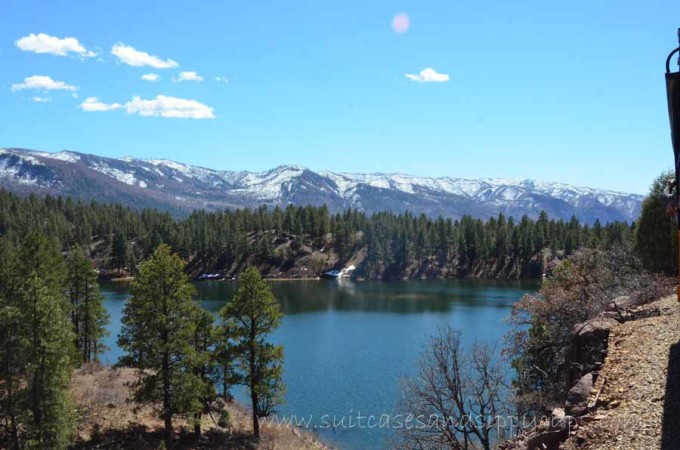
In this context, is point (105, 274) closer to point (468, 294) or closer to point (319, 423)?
point (468, 294)

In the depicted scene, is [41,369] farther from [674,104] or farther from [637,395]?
[674,104]

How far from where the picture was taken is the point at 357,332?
74.4 m

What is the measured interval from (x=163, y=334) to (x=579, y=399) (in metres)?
23.3

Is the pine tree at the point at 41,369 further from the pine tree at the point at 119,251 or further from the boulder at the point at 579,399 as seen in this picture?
the pine tree at the point at 119,251

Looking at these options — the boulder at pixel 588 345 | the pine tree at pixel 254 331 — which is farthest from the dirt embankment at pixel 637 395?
the pine tree at pixel 254 331

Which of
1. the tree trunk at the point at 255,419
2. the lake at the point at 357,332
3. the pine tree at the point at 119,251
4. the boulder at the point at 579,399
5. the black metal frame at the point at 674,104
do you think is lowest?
the lake at the point at 357,332

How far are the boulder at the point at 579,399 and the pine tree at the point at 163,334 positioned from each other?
2222cm

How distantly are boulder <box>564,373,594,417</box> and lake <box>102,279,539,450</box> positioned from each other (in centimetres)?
1614

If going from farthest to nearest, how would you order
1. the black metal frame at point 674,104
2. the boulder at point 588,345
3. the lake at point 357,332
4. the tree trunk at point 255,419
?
the lake at point 357,332
the tree trunk at point 255,419
the boulder at point 588,345
the black metal frame at point 674,104

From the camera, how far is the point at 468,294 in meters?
114

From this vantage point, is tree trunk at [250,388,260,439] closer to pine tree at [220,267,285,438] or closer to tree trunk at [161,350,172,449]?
pine tree at [220,267,285,438]

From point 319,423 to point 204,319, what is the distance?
38.1 ft

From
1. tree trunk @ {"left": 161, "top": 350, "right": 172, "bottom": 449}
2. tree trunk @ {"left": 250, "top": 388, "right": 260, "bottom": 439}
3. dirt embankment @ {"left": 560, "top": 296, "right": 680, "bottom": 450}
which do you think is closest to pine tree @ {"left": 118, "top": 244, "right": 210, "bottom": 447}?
tree trunk @ {"left": 161, "top": 350, "right": 172, "bottom": 449}

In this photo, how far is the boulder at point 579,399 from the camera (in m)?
13.4
